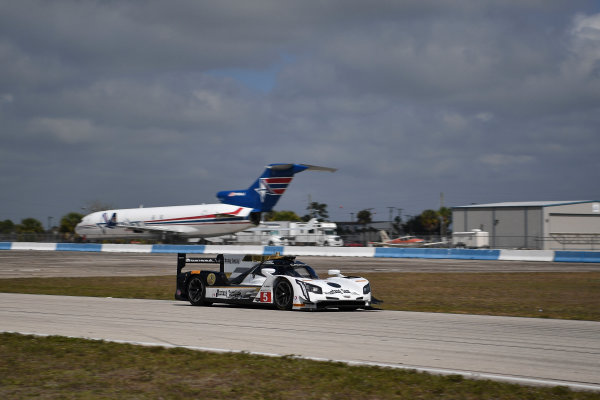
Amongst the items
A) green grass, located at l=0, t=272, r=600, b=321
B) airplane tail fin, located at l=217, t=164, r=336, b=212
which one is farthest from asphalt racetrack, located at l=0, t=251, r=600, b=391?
airplane tail fin, located at l=217, t=164, r=336, b=212

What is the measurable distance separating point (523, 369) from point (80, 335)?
7.01m

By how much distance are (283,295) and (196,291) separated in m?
2.86

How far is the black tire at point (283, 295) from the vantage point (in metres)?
15.4

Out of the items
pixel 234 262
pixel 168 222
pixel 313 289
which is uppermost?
pixel 168 222

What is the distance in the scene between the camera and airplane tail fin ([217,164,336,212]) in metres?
57.1

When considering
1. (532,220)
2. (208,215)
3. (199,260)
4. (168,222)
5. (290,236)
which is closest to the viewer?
(199,260)

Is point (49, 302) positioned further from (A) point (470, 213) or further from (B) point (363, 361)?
(A) point (470, 213)

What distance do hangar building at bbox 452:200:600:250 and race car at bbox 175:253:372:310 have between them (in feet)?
186

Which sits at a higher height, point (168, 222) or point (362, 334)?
point (168, 222)

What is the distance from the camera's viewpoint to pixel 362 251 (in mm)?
49594

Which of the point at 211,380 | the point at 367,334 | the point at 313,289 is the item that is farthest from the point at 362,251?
the point at 211,380

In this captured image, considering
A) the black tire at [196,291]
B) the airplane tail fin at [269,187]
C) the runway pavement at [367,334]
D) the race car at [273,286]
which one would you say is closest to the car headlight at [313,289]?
the race car at [273,286]

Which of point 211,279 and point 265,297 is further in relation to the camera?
point 211,279

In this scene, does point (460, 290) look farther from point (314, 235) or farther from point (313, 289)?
point (314, 235)
